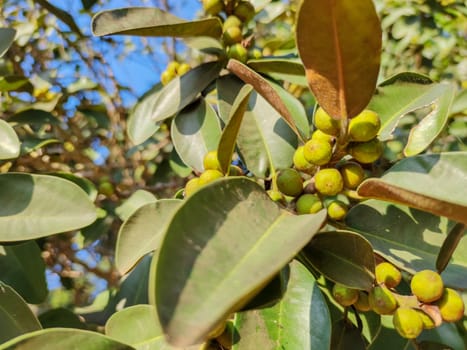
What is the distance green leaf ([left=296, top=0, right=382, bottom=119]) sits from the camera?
0.59m

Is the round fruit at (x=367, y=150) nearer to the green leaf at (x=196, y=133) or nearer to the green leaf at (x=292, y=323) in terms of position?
the green leaf at (x=292, y=323)

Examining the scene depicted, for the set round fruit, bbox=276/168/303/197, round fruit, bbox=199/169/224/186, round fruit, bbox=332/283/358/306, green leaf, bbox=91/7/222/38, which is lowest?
round fruit, bbox=332/283/358/306

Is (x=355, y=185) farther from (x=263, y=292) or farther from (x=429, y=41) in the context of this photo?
(x=429, y=41)

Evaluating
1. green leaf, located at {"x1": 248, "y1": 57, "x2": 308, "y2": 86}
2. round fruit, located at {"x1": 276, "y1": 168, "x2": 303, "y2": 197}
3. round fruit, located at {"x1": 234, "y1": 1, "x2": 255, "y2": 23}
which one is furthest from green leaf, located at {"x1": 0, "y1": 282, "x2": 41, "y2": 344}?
round fruit, located at {"x1": 234, "y1": 1, "x2": 255, "y2": 23}

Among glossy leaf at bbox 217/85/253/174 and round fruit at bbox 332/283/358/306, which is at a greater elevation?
glossy leaf at bbox 217/85/253/174

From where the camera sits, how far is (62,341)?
62 centimetres

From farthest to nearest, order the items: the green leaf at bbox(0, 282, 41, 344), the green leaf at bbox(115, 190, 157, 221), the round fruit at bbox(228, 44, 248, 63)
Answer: the green leaf at bbox(115, 190, 157, 221) < the round fruit at bbox(228, 44, 248, 63) < the green leaf at bbox(0, 282, 41, 344)

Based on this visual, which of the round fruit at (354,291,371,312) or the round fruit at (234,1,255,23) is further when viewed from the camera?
the round fruit at (234,1,255,23)

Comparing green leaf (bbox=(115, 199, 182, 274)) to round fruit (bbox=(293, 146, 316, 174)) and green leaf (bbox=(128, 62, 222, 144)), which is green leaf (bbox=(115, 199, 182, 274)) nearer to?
round fruit (bbox=(293, 146, 316, 174))

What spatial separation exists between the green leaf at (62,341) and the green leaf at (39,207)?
0.23 m

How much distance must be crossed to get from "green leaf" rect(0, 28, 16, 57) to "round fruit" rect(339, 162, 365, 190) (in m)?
0.85

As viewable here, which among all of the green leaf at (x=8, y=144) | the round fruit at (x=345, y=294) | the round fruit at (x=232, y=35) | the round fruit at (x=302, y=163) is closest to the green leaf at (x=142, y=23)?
the round fruit at (x=232, y=35)

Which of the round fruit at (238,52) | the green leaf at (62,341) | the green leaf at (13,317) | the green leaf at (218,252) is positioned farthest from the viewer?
the round fruit at (238,52)

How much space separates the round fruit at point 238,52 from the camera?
3.82ft
